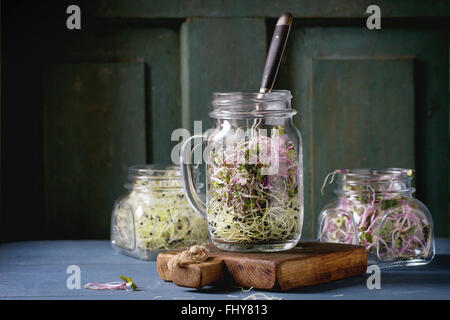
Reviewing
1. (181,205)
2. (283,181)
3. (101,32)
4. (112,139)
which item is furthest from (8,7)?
(283,181)

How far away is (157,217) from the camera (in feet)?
4.55

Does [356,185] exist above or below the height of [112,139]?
below

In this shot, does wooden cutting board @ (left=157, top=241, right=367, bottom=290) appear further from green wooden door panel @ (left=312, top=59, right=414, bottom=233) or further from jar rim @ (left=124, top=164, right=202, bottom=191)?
green wooden door panel @ (left=312, top=59, right=414, bottom=233)

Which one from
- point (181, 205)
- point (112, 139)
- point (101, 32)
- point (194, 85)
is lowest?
point (181, 205)

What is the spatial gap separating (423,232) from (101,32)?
1.10 m

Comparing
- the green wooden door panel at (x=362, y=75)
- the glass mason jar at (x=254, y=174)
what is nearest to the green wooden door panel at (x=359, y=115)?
the green wooden door panel at (x=362, y=75)

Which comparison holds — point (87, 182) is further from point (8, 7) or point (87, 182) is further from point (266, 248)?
point (266, 248)

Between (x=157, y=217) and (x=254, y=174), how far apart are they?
35 centimetres

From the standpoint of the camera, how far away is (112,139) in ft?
6.06

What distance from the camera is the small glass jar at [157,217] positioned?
139 cm

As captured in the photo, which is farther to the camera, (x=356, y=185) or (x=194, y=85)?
(x=194, y=85)

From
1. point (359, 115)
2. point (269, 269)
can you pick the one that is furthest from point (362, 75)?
point (269, 269)
